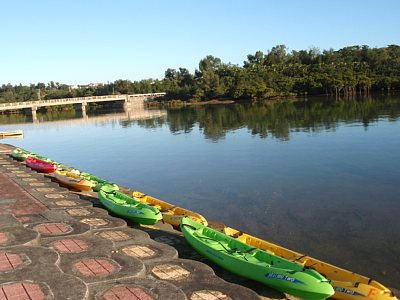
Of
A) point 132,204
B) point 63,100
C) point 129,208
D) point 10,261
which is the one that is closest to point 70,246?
point 10,261

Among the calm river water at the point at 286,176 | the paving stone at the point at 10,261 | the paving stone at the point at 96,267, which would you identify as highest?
the paving stone at the point at 10,261

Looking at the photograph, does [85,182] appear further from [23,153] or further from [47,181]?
[23,153]

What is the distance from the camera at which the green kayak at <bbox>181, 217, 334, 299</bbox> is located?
9250 millimetres

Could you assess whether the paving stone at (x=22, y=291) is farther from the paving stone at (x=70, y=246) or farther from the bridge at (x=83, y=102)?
the bridge at (x=83, y=102)

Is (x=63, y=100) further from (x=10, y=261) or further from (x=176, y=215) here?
(x=10, y=261)

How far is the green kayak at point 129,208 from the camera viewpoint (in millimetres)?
14445

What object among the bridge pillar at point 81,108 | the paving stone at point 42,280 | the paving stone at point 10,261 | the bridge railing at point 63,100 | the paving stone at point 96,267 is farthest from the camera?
the bridge pillar at point 81,108

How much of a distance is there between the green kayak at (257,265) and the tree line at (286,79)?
292ft

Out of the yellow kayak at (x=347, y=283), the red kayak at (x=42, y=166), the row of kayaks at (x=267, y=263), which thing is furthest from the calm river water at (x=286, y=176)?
the red kayak at (x=42, y=166)

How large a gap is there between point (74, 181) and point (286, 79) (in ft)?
301

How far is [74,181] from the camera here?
20547mm

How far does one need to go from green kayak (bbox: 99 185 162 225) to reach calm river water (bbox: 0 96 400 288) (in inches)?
135

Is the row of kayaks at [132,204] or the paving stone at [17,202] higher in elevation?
the paving stone at [17,202]

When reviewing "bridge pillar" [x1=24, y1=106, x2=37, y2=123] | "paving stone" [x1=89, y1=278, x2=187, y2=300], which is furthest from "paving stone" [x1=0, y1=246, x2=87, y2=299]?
"bridge pillar" [x1=24, y1=106, x2=37, y2=123]
